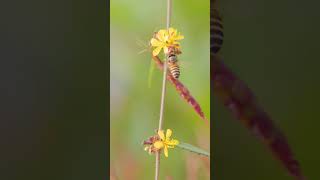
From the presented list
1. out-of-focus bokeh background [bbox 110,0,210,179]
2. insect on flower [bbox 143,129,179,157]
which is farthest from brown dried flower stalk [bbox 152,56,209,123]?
insect on flower [bbox 143,129,179,157]

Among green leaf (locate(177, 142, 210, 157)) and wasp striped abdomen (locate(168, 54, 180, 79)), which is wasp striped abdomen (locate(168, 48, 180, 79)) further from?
green leaf (locate(177, 142, 210, 157))

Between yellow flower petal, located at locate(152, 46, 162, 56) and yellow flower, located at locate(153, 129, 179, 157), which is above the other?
yellow flower petal, located at locate(152, 46, 162, 56)

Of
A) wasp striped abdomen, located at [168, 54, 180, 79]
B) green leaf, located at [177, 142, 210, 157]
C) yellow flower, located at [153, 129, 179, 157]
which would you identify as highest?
wasp striped abdomen, located at [168, 54, 180, 79]
